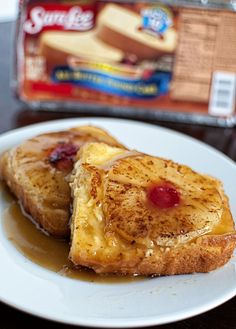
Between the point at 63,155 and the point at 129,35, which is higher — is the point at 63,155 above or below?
below

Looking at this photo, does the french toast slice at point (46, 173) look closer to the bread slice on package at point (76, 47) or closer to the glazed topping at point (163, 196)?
the glazed topping at point (163, 196)

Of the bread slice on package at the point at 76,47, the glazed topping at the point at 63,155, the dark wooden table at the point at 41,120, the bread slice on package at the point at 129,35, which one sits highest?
the bread slice on package at the point at 129,35

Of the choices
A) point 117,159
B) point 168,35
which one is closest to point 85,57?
point 168,35

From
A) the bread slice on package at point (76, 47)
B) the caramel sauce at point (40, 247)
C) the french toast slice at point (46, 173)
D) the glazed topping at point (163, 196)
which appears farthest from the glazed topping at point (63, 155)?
the bread slice on package at point (76, 47)

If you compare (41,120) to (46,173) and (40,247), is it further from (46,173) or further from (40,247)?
(40,247)

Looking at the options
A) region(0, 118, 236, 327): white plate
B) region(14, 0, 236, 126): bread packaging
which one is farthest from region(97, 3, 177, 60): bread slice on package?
region(0, 118, 236, 327): white plate

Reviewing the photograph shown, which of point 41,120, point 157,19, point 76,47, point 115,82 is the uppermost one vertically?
point 157,19

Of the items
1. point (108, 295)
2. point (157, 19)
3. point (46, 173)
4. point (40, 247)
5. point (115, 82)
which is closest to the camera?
point (108, 295)

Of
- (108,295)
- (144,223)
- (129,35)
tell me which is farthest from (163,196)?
(129,35)
